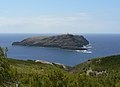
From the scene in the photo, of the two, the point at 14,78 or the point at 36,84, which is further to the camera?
the point at 36,84

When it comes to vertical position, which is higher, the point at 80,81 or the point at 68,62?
the point at 80,81

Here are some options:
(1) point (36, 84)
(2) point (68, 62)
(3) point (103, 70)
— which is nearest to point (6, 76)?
(1) point (36, 84)

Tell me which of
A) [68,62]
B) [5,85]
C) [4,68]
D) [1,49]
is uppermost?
[1,49]

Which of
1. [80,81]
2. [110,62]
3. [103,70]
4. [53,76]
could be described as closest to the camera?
[53,76]

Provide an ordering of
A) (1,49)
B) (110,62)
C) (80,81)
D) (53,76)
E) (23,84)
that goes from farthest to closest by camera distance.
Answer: (110,62) < (80,81) < (53,76) < (23,84) < (1,49)

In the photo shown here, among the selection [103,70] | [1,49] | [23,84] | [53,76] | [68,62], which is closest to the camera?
[1,49]

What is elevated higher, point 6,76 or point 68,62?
point 6,76

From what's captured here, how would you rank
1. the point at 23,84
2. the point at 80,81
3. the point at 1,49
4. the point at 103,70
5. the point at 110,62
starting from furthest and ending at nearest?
the point at 110,62, the point at 103,70, the point at 80,81, the point at 23,84, the point at 1,49

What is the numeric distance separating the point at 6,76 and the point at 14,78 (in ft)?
2.89

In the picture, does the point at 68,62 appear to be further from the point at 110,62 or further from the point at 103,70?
the point at 103,70

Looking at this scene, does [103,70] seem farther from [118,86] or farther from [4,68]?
[4,68]

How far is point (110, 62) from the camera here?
112 meters

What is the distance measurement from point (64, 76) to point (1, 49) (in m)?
9.04

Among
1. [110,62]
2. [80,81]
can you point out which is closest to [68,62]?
[110,62]
